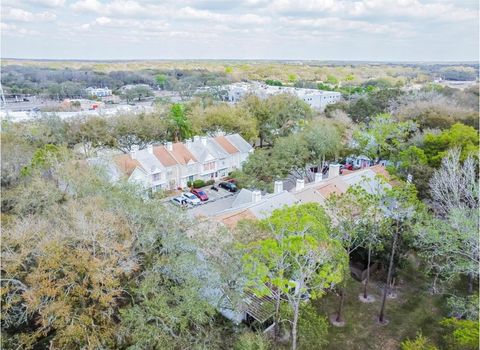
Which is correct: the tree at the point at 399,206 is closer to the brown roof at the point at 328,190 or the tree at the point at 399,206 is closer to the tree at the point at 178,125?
the brown roof at the point at 328,190

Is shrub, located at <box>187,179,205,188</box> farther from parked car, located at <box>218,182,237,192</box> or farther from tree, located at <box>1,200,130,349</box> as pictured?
tree, located at <box>1,200,130,349</box>

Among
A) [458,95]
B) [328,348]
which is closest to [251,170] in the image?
[328,348]

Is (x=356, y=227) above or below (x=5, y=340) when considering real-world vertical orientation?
above

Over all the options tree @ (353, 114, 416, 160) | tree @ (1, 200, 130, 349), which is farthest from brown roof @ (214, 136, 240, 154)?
tree @ (1, 200, 130, 349)

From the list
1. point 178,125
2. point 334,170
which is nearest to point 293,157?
point 334,170

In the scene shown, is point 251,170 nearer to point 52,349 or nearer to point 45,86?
point 52,349

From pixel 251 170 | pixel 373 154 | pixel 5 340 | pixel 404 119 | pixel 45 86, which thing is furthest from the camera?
pixel 45 86

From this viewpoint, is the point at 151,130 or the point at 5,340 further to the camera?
the point at 151,130
